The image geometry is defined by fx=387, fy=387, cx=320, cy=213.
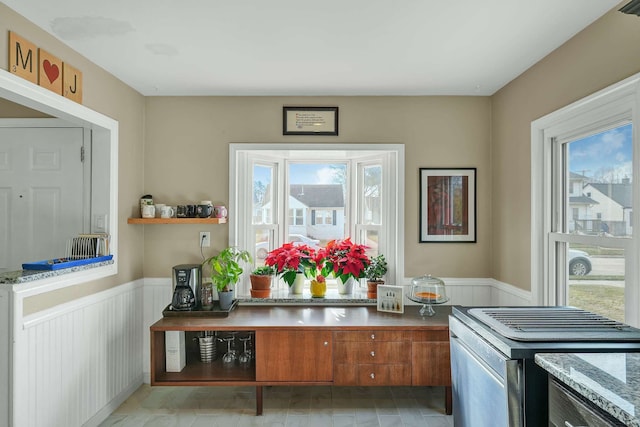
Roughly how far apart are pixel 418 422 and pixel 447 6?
98.1 inches

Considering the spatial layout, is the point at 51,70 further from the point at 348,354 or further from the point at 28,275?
the point at 348,354

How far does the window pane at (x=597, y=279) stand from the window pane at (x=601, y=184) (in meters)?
0.11

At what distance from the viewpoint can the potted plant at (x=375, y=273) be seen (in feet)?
10.5

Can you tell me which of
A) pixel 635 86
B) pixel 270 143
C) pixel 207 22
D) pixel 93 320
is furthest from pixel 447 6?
pixel 93 320

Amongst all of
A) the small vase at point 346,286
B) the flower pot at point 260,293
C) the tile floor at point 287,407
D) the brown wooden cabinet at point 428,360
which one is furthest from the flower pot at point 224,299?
the brown wooden cabinet at point 428,360

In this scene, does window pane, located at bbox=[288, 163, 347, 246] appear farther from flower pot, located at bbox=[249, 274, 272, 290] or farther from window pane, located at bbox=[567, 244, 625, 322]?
window pane, located at bbox=[567, 244, 625, 322]

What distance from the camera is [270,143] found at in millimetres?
3203

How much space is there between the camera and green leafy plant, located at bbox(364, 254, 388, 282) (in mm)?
3219

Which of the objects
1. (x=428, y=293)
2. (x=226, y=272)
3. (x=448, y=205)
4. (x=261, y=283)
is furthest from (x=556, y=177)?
(x=226, y=272)

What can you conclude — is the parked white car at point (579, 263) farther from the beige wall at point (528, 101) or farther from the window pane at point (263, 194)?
the window pane at point (263, 194)

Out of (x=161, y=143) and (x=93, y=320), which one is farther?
(x=161, y=143)

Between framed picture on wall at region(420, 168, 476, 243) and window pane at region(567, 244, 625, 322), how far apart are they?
940 mm

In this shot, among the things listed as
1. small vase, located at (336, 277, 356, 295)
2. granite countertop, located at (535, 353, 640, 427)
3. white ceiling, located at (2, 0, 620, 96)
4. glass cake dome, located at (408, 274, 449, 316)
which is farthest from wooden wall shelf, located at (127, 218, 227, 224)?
granite countertop, located at (535, 353, 640, 427)

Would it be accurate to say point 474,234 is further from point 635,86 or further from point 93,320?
point 93,320
